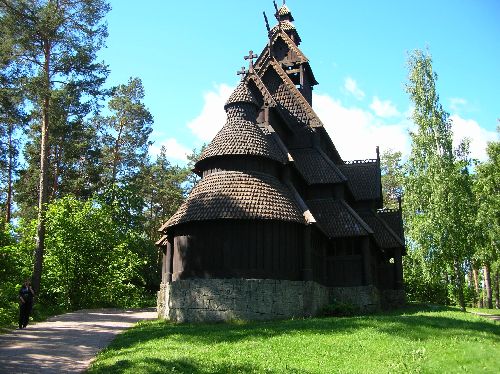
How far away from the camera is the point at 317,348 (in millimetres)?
10875

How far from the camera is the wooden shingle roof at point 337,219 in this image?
68.3ft

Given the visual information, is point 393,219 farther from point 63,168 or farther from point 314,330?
point 63,168

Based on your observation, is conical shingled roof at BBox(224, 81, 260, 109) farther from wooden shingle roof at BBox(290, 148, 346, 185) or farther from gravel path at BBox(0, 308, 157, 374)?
gravel path at BBox(0, 308, 157, 374)

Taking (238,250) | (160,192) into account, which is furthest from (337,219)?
(160,192)

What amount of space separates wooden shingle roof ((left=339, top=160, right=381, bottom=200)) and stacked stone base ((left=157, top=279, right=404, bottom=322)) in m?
10.0

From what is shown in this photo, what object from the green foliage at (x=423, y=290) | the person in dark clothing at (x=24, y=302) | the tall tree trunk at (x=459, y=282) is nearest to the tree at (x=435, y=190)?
the tall tree trunk at (x=459, y=282)

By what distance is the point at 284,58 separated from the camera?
27547 mm

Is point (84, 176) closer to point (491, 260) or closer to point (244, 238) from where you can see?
point (244, 238)

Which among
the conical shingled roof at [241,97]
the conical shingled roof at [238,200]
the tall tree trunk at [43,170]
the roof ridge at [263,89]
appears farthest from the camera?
the roof ridge at [263,89]

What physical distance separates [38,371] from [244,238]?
344 inches

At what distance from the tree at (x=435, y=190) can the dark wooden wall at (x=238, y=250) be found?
1181cm

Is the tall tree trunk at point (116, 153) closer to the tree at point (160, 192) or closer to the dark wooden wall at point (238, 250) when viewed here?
the tree at point (160, 192)

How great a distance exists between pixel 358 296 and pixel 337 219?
3702mm

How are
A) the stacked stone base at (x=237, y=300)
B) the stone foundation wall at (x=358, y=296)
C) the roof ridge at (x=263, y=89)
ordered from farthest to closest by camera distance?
1. the roof ridge at (x=263, y=89)
2. the stone foundation wall at (x=358, y=296)
3. the stacked stone base at (x=237, y=300)
